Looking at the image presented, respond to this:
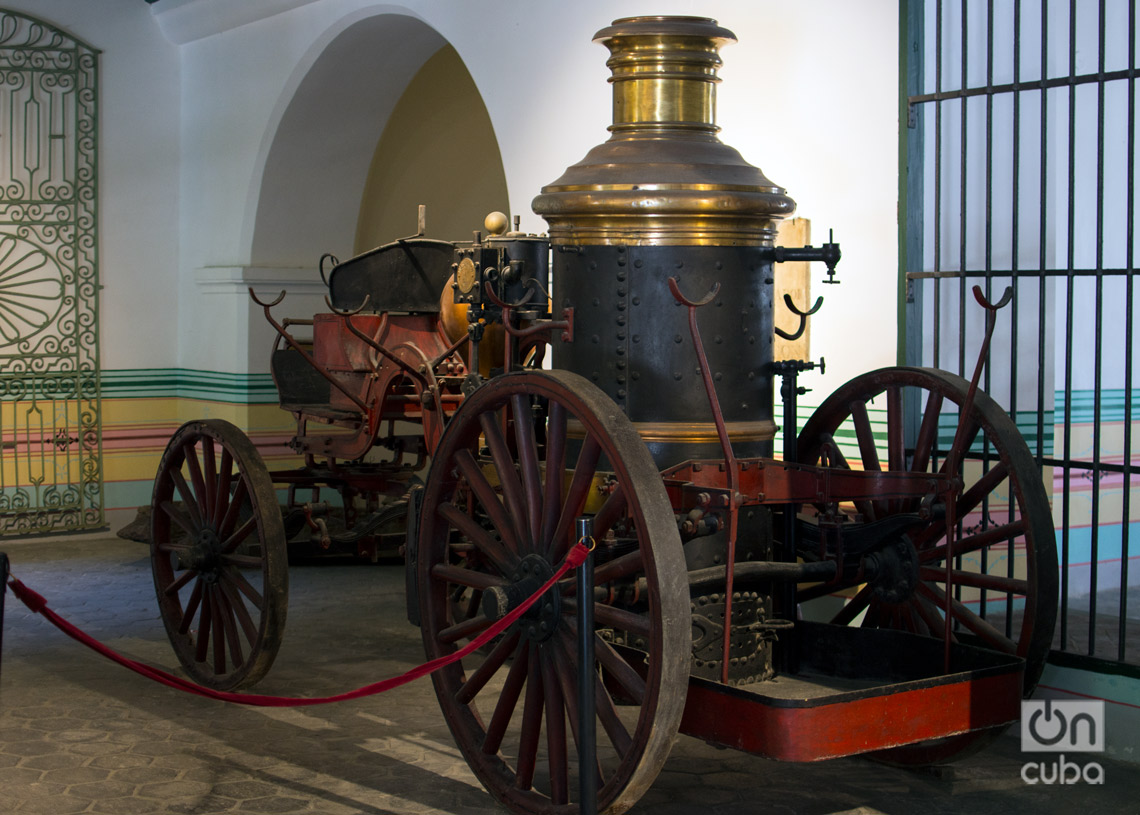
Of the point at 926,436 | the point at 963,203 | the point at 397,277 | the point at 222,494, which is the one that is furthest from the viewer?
the point at 397,277

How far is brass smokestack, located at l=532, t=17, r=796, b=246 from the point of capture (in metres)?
4.27

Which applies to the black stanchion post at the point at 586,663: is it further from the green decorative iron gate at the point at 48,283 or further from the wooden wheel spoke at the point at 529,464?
→ the green decorative iron gate at the point at 48,283

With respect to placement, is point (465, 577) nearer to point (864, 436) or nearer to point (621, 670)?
point (621, 670)

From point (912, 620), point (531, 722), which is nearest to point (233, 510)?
point (531, 722)

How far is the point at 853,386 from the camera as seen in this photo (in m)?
4.82

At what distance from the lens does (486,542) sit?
4.14m

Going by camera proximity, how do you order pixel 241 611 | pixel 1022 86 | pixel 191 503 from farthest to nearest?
1. pixel 191 503
2. pixel 241 611
3. pixel 1022 86

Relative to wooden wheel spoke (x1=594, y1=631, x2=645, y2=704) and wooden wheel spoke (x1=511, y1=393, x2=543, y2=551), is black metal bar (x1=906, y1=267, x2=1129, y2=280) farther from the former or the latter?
wooden wheel spoke (x1=594, y1=631, x2=645, y2=704)

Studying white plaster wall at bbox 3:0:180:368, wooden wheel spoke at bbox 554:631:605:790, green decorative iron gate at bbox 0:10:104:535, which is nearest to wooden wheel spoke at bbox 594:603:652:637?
wooden wheel spoke at bbox 554:631:605:790

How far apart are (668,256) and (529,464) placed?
82 centimetres

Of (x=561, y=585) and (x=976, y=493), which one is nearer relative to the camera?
(x=561, y=585)

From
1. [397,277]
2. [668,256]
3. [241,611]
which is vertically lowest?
[241,611]

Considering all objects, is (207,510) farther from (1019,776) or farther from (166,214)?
(166,214)

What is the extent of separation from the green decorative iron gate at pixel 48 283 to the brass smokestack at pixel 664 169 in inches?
255
